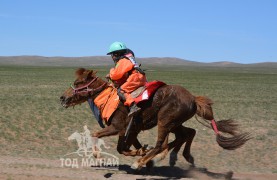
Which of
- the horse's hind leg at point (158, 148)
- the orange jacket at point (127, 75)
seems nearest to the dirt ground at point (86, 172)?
the horse's hind leg at point (158, 148)

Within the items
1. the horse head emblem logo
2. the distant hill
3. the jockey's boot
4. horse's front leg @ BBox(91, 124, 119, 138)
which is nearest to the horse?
horse's front leg @ BBox(91, 124, 119, 138)

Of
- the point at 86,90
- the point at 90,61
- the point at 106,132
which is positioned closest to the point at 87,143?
the point at 86,90

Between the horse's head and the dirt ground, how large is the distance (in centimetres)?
129

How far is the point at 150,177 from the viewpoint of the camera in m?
8.56

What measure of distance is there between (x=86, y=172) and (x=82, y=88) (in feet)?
5.21

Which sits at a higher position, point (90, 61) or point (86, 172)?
point (90, 61)

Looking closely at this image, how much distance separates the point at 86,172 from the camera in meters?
8.69

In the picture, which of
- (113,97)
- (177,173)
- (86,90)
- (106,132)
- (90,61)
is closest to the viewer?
(106,132)

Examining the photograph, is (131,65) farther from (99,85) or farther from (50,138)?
(50,138)

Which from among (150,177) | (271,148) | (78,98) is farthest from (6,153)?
(271,148)

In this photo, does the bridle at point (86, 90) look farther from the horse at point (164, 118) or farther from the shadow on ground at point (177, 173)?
the shadow on ground at point (177, 173)

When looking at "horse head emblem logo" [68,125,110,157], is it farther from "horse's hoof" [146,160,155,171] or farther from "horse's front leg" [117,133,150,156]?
"horse's hoof" [146,160,155,171]

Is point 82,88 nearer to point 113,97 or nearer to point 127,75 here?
point 113,97

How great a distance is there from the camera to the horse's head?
8.88 m
